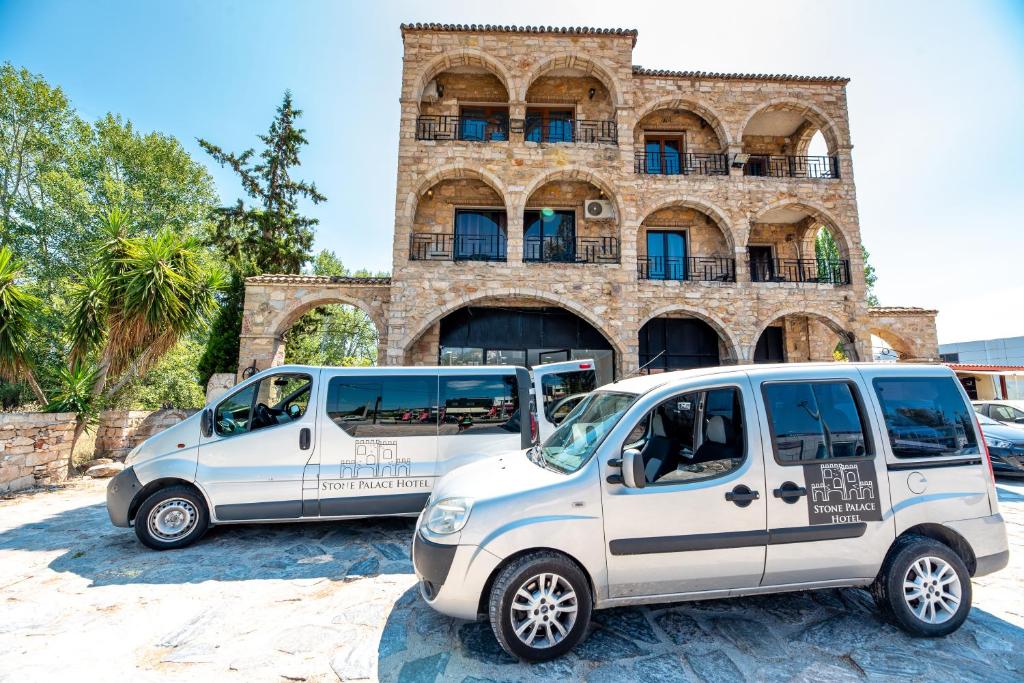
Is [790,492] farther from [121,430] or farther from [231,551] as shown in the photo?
[121,430]

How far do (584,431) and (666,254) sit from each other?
37.9 ft

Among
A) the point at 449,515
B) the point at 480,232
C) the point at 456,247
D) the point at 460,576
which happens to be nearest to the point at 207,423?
the point at 449,515

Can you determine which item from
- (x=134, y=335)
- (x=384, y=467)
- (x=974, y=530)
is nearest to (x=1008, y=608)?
(x=974, y=530)

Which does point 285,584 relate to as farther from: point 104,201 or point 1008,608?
point 104,201

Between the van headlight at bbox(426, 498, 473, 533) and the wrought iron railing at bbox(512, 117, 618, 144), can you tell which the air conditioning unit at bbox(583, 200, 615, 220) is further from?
the van headlight at bbox(426, 498, 473, 533)

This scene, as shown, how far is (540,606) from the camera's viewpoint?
8.80ft

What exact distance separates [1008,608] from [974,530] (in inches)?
41.6

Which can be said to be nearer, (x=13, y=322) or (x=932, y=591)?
(x=932, y=591)

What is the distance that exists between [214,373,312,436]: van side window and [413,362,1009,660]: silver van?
112 inches

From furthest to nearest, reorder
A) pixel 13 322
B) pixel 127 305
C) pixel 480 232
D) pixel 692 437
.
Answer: pixel 480 232, pixel 127 305, pixel 13 322, pixel 692 437

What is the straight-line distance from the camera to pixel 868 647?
9.34 ft

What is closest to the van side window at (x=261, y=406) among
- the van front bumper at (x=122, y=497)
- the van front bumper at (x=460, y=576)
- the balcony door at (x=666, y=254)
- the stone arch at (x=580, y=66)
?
the van front bumper at (x=122, y=497)

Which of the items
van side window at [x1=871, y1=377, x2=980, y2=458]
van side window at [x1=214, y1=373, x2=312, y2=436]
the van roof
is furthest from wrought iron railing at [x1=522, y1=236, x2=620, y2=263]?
van side window at [x1=871, y1=377, x2=980, y2=458]

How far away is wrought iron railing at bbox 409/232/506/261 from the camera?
1220 cm
